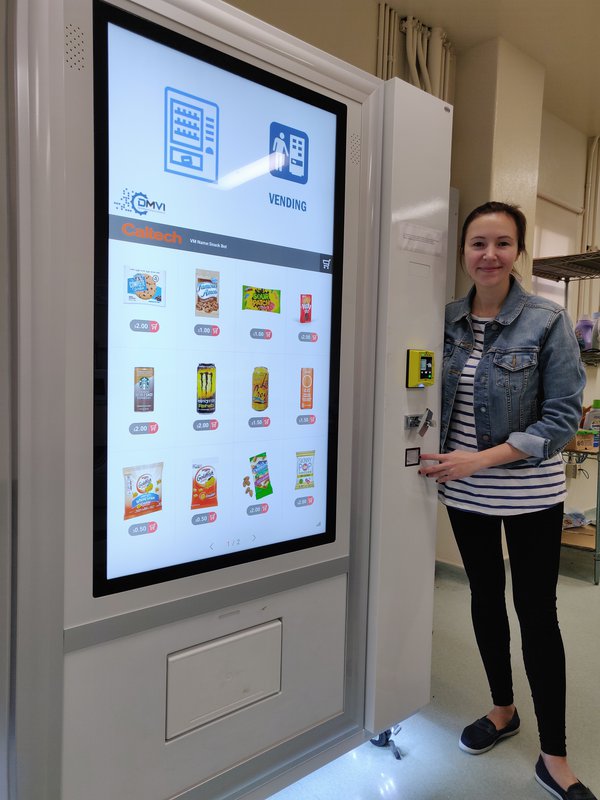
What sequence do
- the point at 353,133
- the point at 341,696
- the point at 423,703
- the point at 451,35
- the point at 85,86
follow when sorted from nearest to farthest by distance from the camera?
1. the point at 85,86
2. the point at 353,133
3. the point at 341,696
4. the point at 423,703
5. the point at 451,35

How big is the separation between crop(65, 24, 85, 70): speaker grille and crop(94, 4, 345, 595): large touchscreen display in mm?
30

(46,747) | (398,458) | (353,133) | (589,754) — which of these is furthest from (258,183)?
(589,754)

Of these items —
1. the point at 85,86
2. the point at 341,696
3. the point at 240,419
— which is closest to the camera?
the point at 85,86

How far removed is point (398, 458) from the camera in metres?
1.56

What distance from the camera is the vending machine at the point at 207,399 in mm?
993

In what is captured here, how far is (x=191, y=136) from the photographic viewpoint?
1.17m

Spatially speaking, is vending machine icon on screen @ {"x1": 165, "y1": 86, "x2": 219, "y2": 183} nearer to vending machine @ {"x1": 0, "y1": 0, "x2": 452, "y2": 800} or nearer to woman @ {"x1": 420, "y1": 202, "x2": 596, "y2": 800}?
vending machine @ {"x1": 0, "y1": 0, "x2": 452, "y2": 800}

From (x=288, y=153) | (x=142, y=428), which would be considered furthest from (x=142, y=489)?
(x=288, y=153)

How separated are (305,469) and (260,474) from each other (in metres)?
0.14

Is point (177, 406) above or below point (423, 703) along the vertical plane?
above

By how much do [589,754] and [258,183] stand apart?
77.4 inches

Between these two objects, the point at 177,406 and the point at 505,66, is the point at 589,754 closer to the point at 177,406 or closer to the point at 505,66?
the point at 177,406

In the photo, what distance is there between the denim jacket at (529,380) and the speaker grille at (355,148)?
59 cm

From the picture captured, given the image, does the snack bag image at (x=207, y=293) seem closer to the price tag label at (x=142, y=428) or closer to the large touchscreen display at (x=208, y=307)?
the large touchscreen display at (x=208, y=307)
